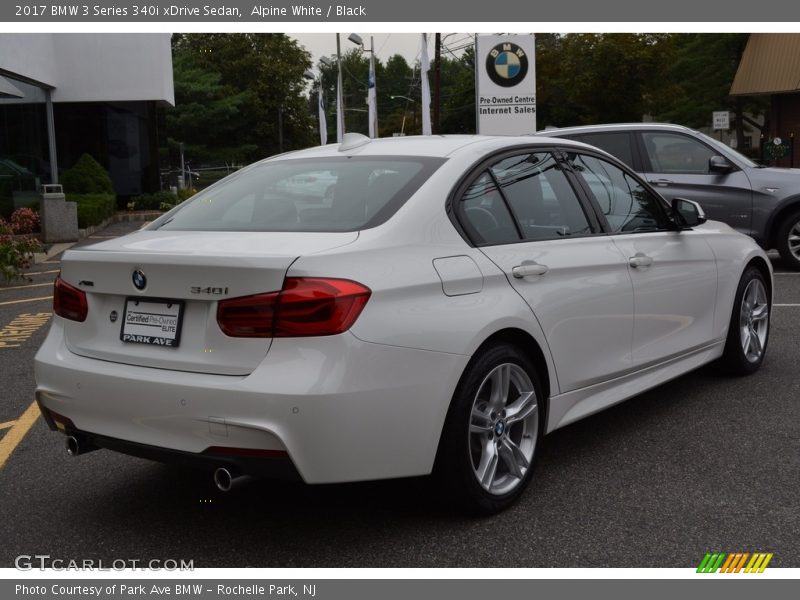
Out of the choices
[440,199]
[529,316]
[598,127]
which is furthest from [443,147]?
[598,127]

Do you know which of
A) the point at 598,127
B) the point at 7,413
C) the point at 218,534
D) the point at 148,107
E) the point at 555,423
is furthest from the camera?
the point at 148,107

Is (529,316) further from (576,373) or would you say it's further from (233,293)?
(233,293)

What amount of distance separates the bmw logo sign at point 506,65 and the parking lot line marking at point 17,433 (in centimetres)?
1485

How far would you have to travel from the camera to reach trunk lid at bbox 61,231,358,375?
11.4ft

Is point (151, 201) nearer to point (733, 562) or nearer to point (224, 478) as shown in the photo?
point (224, 478)

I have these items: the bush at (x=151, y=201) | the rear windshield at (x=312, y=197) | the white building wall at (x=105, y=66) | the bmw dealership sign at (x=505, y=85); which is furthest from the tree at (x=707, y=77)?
the rear windshield at (x=312, y=197)

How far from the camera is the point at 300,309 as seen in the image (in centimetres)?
341

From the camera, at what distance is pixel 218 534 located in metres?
3.94

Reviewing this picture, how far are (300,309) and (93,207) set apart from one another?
1989 cm

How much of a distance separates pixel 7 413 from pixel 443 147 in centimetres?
340

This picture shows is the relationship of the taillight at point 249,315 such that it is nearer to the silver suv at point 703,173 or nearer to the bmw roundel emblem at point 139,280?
the bmw roundel emblem at point 139,280

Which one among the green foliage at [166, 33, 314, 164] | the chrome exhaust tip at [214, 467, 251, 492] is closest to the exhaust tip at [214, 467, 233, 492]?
the chrome exhaust tip at [214, 467, 251, 492]

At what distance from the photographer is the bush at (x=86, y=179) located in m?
25.8

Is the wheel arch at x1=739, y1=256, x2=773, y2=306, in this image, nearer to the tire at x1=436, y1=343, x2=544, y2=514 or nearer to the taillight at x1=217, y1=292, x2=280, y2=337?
the tire at x1=436, y1=343, x2=544, y2=514
